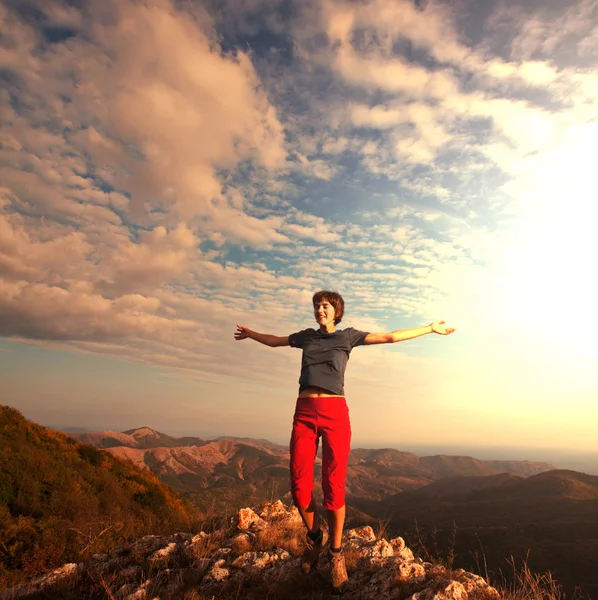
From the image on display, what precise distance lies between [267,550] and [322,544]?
74cm

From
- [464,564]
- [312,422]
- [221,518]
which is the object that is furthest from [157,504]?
[464,564]

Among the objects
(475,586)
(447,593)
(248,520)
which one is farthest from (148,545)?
(475,586)

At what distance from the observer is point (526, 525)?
71312 mm

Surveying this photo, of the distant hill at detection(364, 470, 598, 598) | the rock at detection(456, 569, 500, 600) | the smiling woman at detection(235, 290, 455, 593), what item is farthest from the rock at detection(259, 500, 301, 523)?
the distant hill at detection(364, 470, 598, 598)

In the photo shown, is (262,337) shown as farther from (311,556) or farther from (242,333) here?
(311,556)

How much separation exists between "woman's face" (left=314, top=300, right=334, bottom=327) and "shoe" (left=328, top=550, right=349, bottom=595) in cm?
258

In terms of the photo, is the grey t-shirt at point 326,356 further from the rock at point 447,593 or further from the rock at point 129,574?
the rock at point 129,574

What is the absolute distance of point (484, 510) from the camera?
95.4m

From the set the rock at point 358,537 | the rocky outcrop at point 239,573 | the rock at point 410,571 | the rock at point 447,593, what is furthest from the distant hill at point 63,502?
the rock at point 447,593

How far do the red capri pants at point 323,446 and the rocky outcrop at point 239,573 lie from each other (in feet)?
2.70

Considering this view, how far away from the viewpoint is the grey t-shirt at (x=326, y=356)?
4629 mm

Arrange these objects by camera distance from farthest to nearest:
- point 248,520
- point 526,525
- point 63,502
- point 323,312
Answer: point 526,525
point 63,502
point 248,520
point 323,312

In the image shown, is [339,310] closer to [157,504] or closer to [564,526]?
[157,504]

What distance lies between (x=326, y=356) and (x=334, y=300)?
0.80 metres
